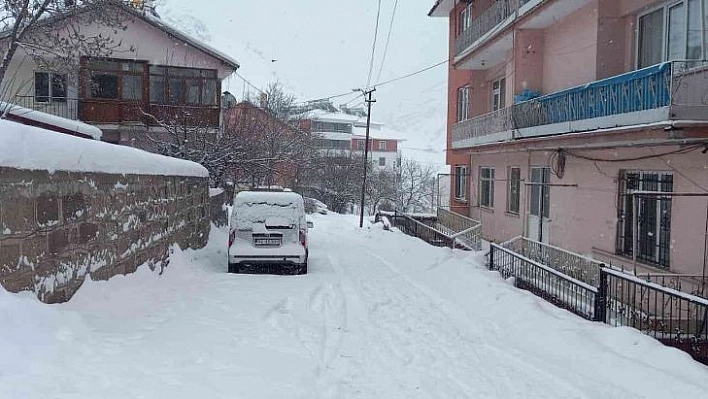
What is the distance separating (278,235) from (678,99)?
25.7ft

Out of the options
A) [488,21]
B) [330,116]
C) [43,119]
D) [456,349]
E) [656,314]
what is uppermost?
[330,116]

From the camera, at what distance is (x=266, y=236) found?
39.2 ft

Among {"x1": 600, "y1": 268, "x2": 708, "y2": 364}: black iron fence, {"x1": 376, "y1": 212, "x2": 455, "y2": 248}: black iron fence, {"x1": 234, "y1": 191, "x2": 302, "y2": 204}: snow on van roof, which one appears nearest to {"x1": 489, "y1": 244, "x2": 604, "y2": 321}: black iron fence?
{"x1": 600, "y1": 268, "x2": 708, "y2": 364}: black iron fence

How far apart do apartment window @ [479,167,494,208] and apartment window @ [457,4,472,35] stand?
6124 mm

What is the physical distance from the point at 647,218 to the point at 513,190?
779 centimetres

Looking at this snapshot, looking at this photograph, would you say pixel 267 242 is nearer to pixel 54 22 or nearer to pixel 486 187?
pixel 54 22

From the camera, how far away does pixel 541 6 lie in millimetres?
14164

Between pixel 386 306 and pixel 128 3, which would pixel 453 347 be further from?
pixel 128 3

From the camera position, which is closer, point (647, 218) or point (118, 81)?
point (647, 218)

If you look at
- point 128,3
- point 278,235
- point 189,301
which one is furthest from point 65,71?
point 189,301

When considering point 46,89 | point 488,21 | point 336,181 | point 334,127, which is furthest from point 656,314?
point 334,127

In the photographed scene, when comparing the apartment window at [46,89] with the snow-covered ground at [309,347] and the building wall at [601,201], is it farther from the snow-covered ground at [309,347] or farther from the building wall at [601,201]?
the building wall at [601,201]

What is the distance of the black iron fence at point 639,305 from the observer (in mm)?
6914

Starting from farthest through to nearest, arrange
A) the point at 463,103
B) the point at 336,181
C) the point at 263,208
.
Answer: the point at 336,181
the point at 463,103
the point at 263,208
